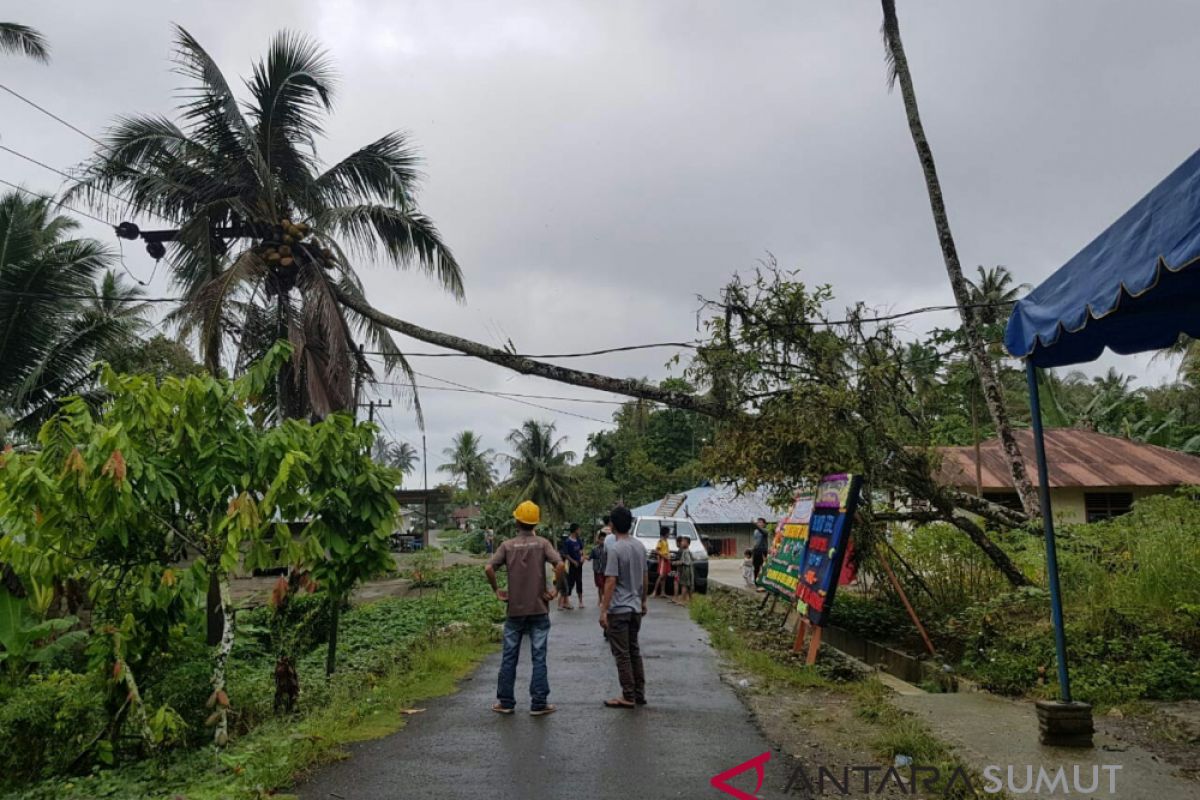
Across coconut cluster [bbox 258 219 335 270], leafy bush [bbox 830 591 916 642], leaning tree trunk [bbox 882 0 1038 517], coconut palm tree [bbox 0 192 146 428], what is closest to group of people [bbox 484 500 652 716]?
leafy bush [bbox 830 591 916 642]

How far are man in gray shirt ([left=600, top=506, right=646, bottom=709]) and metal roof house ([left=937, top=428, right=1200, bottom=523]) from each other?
19.0 metres

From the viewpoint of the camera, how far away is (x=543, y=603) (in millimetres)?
7434

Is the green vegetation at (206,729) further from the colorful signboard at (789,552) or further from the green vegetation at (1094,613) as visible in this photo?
the green vegetation at (1094,613)

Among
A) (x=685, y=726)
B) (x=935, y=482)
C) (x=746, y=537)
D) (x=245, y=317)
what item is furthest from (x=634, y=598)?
(x=746, y=537)

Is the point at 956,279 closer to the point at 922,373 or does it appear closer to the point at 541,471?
the point at 922,373

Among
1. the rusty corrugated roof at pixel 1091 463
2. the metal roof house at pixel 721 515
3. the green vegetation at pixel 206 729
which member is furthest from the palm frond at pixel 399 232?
the metal roof house at pixel 721 515

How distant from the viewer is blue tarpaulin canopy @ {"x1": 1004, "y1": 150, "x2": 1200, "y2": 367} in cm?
430

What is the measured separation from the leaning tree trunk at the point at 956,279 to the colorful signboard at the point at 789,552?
3296 millimetres

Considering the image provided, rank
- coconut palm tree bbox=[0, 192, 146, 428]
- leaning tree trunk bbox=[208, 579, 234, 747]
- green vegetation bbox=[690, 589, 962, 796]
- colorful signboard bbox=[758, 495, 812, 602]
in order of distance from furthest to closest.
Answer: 1. coconut palm tree bbox=[0, 192, 146, 428]
2. colorful signboard bbox=[758, 495, 812, 602]
3. leaning tree trunk bbox=[208, 579, 234, 747]
4. green vegetation bbox=[690, 589, 962, 796]

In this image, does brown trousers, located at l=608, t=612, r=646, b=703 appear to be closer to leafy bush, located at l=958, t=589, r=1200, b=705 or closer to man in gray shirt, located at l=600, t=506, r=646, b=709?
man in gray shirt, located at l=600, t=506, r=646, b=709

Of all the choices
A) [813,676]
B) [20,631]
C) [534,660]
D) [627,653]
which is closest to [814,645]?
[813,676]

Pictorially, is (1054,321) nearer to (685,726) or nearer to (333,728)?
(685,726)

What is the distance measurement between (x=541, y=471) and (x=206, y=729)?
44.1 m

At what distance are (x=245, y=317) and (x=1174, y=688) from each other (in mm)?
13700
